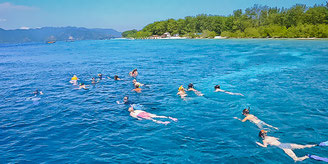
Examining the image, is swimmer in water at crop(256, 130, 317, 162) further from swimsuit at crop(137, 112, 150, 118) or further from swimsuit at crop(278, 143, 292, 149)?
swimsuit at crop(137, 112, 150, 118)

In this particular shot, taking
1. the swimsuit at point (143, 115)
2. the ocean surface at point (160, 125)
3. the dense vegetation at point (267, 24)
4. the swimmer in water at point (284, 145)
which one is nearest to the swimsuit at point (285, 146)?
the swimmer in water at point (284, 145)

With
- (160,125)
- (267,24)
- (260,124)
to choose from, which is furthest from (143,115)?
(267,24)

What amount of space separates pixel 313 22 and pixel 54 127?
12383cm

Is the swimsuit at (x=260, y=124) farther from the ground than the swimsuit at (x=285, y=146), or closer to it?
farther from the ground

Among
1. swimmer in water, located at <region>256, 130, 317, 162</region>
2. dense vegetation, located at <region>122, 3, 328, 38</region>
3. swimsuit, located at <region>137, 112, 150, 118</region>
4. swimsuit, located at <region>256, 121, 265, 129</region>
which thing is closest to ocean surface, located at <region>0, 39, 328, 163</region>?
swimmer in water, located at <region>256, 130, 317, 162</region>

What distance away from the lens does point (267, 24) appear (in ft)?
432

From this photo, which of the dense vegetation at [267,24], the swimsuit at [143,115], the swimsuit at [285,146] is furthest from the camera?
the dense vegetation at [267,24]

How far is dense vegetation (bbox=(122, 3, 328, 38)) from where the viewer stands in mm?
98363

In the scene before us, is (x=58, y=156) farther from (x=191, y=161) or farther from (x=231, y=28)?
(x=231, y=28)

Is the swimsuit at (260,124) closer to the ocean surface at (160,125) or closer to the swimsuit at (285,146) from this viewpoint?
the ocean surface at (160,125)

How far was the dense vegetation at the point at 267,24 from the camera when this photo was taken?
98363mm

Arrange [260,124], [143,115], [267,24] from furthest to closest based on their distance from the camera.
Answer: [267,24] < [143,115] < [260,124]

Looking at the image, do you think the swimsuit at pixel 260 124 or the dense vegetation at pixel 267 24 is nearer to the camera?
the swimsuit at pixel 260 124

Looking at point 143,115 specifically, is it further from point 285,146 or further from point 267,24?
point 267,24
